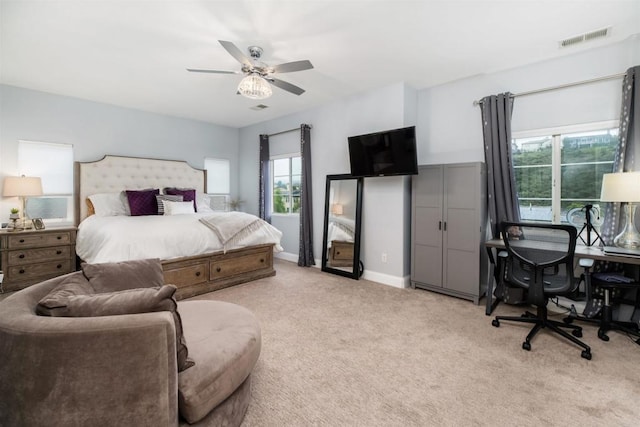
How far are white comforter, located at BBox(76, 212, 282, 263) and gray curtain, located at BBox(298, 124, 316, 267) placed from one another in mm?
1147

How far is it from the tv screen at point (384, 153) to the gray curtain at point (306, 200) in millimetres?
1039

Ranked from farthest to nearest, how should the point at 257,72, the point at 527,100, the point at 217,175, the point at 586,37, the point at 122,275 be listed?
the point at 217,175, the point at 527,100, the point at 257,72, the point at 586,37, the point at 122,275

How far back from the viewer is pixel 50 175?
431cm

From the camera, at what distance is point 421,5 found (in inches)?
90.3

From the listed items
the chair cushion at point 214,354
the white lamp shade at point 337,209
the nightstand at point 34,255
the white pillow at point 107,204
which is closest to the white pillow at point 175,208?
the white pillow at point 107,204

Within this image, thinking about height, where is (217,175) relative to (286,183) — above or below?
above

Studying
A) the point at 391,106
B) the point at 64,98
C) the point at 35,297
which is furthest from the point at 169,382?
the point at 64,98

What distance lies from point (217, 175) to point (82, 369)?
5556 mm

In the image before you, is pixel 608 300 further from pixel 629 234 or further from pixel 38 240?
pixel 38 240

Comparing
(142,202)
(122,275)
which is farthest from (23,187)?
(122,275)

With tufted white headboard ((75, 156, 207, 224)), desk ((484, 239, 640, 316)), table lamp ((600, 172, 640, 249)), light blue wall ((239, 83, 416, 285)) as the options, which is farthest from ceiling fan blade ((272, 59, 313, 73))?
tufted white headboard ((75, 156, 207, 224))

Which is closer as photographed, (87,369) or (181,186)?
(87,369)

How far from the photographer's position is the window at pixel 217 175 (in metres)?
A: 6.10

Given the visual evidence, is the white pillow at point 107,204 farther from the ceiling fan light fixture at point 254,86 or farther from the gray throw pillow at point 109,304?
the gray throw pillow at point 109,304
